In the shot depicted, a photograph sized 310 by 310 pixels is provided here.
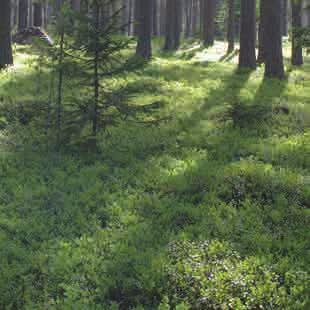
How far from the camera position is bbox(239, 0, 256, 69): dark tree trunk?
20.1m

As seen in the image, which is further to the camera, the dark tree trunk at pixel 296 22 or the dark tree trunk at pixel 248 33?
the dark tree trunk at pixel 296 22

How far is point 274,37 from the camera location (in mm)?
17734

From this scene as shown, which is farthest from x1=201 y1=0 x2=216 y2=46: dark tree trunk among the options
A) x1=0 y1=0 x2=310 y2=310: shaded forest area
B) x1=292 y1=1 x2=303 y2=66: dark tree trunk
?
x1=0 y1=0 x2=310 y2=310: shaded forest area

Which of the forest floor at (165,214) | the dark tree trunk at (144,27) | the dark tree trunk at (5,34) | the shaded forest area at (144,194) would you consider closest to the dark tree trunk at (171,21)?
the dark tree trunk at (144,27)

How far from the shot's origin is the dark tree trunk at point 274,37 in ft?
57.8

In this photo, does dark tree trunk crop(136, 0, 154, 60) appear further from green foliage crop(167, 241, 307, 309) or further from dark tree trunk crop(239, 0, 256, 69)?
green foliage crop(167, 241, 307, 309)

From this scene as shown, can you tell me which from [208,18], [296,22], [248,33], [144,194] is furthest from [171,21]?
[144,194]

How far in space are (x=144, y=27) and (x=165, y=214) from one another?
16244mm

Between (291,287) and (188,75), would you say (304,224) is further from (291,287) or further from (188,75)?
(188,75)

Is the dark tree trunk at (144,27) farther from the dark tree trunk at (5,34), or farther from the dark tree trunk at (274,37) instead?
the dark tree trunk at (5,34)

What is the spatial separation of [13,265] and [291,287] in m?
3.80

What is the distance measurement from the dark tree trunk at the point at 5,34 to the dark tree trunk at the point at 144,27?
665 cm

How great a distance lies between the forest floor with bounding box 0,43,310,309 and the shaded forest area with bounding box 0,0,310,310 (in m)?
0.02

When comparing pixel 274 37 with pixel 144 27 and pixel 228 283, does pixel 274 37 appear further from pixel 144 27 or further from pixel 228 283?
pixel 228 283
